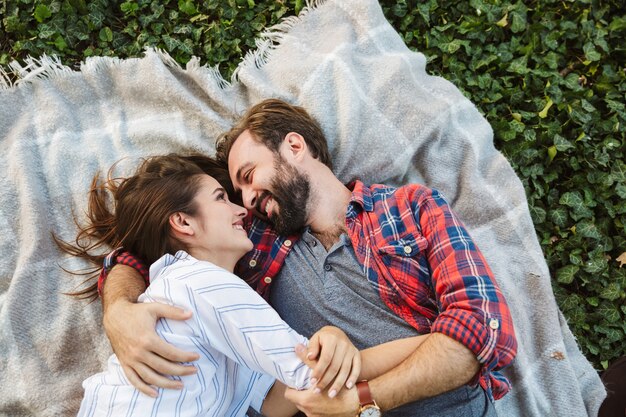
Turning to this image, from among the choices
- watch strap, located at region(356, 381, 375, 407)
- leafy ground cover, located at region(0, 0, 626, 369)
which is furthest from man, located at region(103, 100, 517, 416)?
leafy ground cover, located at region(0, 0, 626, 369)

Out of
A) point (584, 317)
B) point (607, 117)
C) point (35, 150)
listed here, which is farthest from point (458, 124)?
point (35, 150)

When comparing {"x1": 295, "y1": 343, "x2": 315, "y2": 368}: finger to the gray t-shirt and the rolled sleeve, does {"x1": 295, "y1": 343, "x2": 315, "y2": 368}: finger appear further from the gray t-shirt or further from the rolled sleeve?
the rolled sleeve

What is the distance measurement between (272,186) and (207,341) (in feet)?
2.93

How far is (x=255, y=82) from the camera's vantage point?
10.9ft

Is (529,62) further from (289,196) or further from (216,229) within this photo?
(216,229)

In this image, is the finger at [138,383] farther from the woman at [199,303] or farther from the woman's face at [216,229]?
the woman's face at [216,229]

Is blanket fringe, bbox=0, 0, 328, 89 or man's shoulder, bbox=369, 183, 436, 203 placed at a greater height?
blanket fringe, bbox=0, 0, 328, 89

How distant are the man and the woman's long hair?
0.17 m

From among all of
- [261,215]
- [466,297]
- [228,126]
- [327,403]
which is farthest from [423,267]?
[228,126]

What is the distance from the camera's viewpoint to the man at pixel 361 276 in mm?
2355

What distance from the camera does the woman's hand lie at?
2.23 meters

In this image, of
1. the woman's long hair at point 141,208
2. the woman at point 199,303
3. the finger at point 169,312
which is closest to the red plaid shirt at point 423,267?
the woman at point 199,303

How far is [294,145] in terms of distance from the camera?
9.86 feet

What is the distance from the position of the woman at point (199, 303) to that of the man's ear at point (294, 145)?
41 cm
